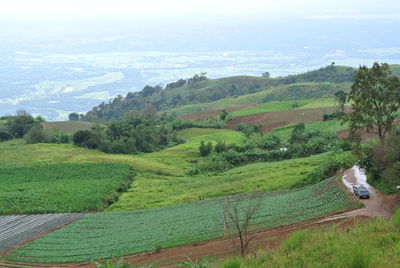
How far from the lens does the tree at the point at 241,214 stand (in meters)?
29.8

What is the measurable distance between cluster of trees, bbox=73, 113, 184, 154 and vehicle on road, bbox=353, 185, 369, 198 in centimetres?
5989

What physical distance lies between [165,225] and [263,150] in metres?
42.6

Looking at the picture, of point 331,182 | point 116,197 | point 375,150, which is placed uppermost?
point 375,150

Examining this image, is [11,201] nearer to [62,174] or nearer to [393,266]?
[62,174]

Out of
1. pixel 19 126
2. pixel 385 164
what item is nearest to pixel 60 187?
pixel 385 164

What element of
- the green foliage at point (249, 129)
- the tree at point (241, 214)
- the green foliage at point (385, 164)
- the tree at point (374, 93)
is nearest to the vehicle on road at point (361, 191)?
the green foliage at point (385, 164)

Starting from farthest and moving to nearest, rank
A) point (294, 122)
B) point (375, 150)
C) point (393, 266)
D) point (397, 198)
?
point (294, 122) < point (375, 150) < point (397, 198) < point (393, 266)

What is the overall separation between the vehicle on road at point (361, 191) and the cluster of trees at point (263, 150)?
103 feet

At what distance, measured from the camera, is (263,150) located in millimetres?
78312

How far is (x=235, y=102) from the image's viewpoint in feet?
572

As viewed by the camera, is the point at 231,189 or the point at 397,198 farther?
the point at 231,189

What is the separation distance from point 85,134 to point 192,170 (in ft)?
101

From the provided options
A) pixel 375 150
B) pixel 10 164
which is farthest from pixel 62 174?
pixel 375 150

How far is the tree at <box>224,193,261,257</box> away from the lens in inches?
1172
